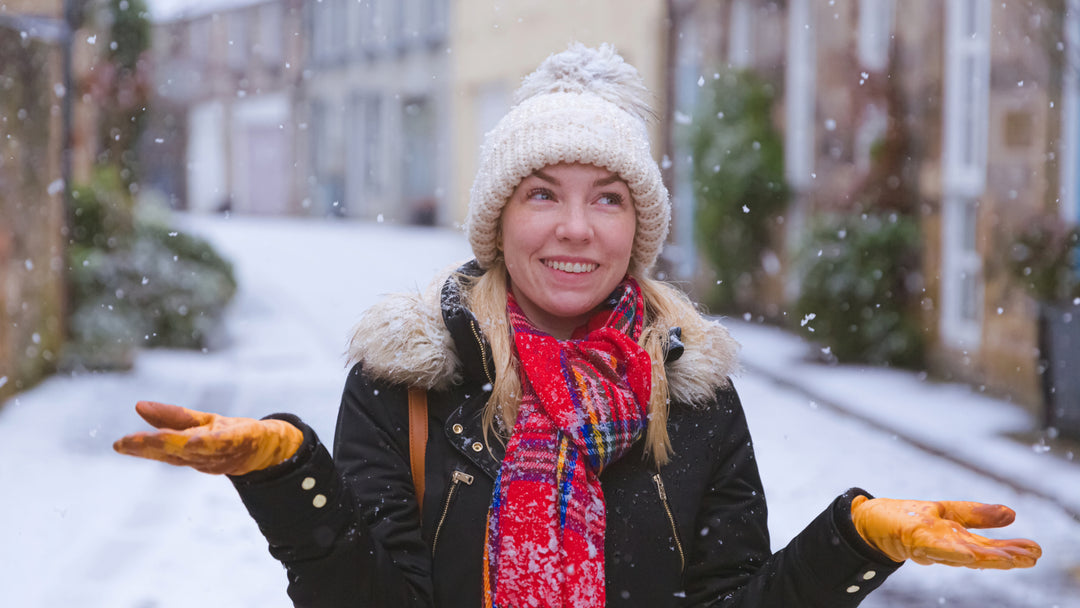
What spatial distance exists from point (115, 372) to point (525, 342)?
711cm

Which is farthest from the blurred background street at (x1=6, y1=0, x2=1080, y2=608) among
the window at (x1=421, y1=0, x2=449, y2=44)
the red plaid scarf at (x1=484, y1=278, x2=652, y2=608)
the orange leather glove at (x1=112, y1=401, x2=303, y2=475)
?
the window at (x1=421, y1=0, x2=449, y2=44)

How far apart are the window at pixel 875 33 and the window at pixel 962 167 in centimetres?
95

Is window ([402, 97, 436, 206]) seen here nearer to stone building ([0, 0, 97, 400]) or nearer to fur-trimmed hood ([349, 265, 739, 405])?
stone building ([0, 0, 97, 400])

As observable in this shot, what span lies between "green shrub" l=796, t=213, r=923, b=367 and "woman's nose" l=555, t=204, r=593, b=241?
25.0 feet

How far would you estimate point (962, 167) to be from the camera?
878 centimetres

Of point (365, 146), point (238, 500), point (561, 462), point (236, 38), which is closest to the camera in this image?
point (561, 462)

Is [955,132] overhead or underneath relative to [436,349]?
overhead

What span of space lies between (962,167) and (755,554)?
25.0ft

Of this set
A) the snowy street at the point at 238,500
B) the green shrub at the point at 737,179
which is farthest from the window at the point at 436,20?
the snowy street at the point at 238,500

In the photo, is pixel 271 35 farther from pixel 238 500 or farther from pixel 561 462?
pixel 561 462

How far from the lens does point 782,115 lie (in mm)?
11797

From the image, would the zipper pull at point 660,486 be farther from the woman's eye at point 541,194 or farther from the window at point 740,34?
the window at point 740,34

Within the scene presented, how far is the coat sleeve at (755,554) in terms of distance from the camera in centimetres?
169

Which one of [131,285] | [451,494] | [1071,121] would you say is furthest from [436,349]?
[131,285]
